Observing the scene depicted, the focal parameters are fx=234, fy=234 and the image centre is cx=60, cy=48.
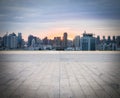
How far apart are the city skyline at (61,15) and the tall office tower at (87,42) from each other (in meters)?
9.98

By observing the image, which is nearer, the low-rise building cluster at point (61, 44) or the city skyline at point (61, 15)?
the city skyline at point (61, 15)

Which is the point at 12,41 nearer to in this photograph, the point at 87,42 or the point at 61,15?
the point at 87,42

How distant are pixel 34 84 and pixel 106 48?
28699 mm

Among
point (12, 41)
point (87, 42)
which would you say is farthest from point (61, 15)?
point (87, 42)

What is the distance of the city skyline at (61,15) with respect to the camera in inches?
546

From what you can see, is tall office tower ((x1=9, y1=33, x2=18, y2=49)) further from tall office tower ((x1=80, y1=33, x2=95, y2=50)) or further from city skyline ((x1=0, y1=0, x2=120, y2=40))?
tall office tower ((x1=80, y1=33, x2=95, y2=50))

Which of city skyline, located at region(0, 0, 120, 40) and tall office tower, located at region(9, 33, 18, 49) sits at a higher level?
city skyline, located at region(0, 0, 120, 40)

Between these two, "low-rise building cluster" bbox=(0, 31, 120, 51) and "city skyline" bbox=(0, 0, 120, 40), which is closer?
"city skyline" bbox=(0, 0, 120, 40)

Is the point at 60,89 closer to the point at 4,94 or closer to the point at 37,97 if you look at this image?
the point at 37,97

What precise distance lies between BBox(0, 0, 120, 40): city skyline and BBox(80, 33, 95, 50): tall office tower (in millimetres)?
9981

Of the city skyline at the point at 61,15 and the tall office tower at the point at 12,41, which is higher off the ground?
the city skyline at the point at 61,15

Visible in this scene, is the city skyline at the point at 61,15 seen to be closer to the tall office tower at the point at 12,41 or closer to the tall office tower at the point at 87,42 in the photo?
the tall office tower at the point at 12,41

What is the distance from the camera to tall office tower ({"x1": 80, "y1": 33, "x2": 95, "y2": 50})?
34.3 m

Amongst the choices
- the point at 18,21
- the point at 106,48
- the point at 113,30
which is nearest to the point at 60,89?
the point at 113,30
